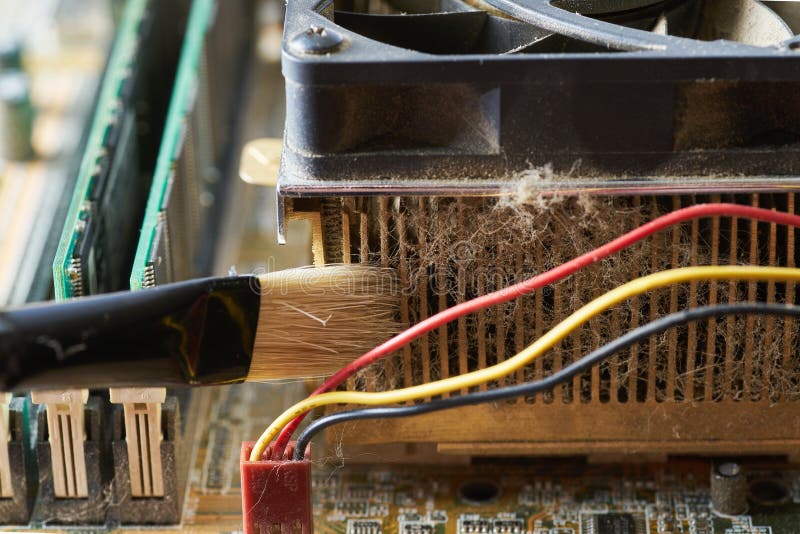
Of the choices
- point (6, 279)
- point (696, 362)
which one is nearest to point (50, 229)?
point (6, 279)

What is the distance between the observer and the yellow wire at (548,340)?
162cm

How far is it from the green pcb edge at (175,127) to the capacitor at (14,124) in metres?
0.43

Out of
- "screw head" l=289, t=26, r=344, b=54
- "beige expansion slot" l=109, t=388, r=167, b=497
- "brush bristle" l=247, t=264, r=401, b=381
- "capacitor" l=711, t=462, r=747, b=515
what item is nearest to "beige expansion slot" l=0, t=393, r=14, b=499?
"beige expansion slot" l=109, t=388, r=167, b=497

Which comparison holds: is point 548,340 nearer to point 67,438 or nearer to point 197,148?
point 67,438

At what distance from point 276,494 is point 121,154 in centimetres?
82

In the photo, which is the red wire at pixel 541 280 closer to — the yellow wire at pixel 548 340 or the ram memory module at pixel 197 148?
the yellow wire at pixel 548 340

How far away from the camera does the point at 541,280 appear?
1658 millimetres

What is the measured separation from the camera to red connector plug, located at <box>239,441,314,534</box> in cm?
167

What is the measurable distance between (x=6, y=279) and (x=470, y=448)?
0.93 meters

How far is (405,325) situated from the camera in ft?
5.83

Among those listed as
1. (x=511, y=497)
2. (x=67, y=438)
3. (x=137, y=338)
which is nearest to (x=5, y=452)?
(x=67, y=438)

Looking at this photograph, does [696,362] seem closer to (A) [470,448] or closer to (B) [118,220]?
(A) [470,448]

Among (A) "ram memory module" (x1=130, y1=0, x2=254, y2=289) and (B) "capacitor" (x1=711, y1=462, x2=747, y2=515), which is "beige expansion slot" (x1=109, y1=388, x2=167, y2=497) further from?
(B) "capacitor" (x1=711, y1=462, x2=747, y2=515)

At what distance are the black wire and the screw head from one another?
46cm
